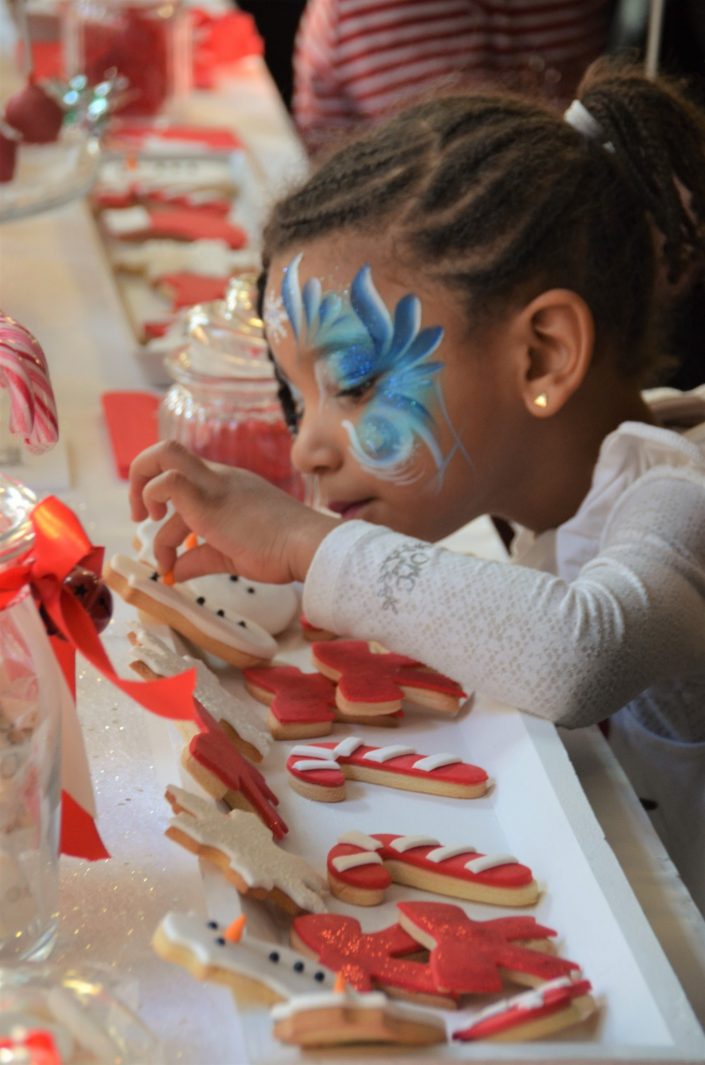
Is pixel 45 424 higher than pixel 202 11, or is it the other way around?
pixel 45 424

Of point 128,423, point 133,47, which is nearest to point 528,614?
point 128,423

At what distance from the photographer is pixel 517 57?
6.78 feet

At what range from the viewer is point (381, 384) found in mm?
999

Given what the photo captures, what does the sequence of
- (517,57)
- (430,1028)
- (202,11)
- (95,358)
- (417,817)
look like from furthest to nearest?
1. (202,11)
2. (517,57)
3. (95,358)
4. (417,817)
5. (430,1028)

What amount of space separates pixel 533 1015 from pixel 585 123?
70cm

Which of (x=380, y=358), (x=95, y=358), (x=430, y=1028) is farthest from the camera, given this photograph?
(x=95, y=358)

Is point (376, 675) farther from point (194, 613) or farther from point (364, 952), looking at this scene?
point (364, 952)

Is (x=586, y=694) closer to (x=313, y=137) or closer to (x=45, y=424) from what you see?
(x=45, y=424)

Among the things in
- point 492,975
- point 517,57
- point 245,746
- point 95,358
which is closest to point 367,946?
point 492,975

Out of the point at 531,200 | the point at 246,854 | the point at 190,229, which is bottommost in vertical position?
the point at 190,229

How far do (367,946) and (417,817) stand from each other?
0.14 metres

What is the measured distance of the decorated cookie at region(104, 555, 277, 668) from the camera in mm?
863

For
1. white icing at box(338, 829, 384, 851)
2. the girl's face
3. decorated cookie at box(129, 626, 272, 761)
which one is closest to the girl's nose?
the girl's face

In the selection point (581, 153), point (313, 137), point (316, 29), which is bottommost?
point (313, 137)
